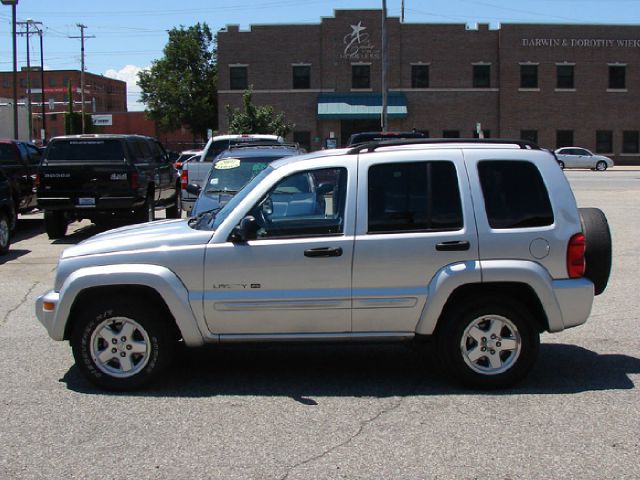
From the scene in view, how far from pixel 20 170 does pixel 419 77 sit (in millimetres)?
41107

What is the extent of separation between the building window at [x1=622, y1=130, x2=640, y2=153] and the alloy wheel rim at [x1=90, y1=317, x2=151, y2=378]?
182 ft

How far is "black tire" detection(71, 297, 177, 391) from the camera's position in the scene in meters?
5.56

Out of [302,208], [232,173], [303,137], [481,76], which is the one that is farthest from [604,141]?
[302,208]

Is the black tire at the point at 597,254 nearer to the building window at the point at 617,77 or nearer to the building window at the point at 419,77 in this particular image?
the building window at the point at 419,77

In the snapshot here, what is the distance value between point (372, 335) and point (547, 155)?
194cm

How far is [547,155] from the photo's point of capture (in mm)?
5770

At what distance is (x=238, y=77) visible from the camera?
53.7m

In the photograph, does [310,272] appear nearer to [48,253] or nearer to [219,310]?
[219,310]

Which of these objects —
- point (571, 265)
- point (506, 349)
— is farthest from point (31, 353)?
point (571, 265)

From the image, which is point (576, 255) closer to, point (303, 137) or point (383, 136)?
point (383, 136)

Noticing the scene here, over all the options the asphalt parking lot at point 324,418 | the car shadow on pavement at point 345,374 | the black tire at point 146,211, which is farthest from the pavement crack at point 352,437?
the black tire at point 146,211

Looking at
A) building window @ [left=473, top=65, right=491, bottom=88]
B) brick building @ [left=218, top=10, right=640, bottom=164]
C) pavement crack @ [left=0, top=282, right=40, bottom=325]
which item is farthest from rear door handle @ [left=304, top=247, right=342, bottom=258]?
building window @ [left=473, top=65, right=491, bottom=88]

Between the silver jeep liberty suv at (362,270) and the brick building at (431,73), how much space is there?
4760 centimetres

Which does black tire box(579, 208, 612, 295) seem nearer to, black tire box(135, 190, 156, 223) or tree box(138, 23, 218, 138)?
black tire box(135, 190, 156, 223)
